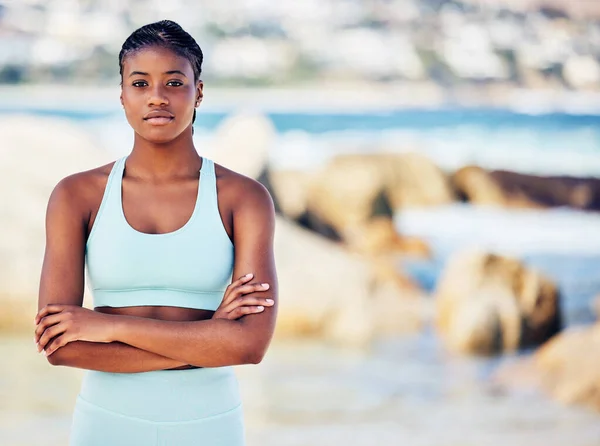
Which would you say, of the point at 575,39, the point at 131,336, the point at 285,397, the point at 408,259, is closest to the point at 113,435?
the point at 131,336

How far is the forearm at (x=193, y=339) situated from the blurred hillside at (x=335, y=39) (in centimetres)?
447

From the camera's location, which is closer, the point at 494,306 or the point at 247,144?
the point at 494,306

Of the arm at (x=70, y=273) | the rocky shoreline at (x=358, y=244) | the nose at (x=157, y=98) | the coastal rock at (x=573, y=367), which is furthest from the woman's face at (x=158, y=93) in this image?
the rocky shoreline at (x=358, y=244)

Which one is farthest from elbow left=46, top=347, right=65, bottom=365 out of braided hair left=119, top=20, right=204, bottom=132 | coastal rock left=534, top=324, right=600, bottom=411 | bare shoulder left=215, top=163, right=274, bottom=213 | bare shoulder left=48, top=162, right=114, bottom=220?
coastal rock left=534, top=324, right=600, bottom=411

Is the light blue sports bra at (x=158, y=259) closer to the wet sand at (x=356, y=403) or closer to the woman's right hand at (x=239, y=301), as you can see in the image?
the woman's right hand at (x=239, y=301)

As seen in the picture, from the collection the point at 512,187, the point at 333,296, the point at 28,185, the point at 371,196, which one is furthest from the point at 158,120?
the point at 512,187

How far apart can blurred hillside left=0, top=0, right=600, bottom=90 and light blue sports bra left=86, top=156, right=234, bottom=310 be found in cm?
441

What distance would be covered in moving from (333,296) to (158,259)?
389cm

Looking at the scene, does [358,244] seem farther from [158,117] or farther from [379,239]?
[158,117]

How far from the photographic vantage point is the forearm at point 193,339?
1219mm

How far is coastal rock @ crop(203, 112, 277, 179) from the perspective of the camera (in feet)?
18.0

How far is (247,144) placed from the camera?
5488mm

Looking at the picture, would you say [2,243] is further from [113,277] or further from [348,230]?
[113,277]

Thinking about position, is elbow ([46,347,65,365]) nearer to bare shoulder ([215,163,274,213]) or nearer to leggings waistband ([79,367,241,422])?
leggings waistband ([79,367,241,422])
